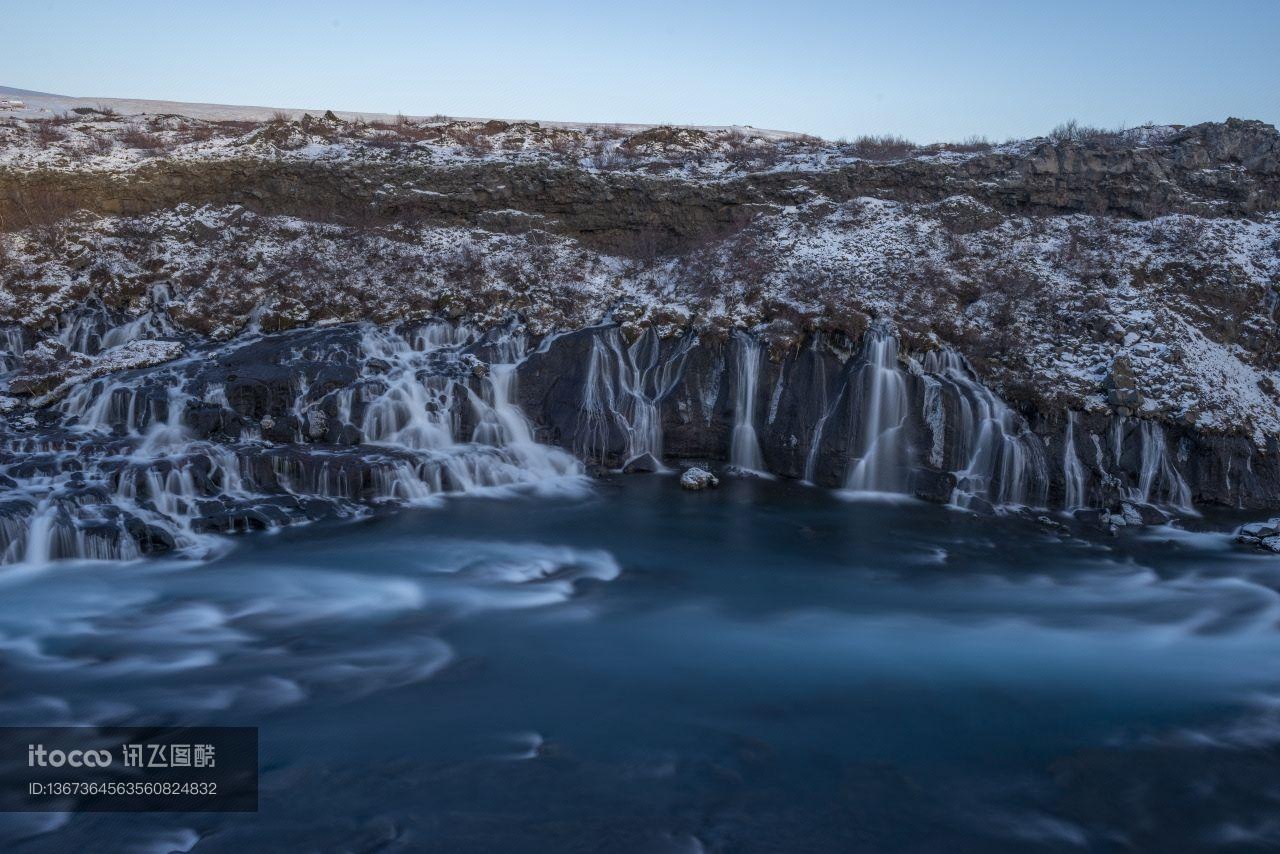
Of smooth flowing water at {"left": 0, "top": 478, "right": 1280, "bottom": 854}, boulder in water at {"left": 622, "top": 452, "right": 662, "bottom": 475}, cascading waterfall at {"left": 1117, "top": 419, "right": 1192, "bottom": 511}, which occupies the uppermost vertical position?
cascading waterfall at {"left": 1117, "top": 419, "right": 1192, "bottom": 511}

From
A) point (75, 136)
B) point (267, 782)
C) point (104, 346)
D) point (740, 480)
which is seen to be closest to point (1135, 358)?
point (740, 480)

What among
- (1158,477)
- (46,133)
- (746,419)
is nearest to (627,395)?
(746,419)

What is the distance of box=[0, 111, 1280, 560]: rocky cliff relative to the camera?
13977mm

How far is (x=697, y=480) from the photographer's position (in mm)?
14875

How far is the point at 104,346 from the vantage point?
56.3ft

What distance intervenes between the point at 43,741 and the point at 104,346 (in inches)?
489

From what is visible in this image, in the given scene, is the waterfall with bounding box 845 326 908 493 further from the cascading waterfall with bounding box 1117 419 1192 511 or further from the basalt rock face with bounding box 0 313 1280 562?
the cascading waterfall with bounding box 1117 419 1192 511

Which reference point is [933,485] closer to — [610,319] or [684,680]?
[610,319]

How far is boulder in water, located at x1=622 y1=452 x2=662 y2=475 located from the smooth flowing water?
89.3 inches

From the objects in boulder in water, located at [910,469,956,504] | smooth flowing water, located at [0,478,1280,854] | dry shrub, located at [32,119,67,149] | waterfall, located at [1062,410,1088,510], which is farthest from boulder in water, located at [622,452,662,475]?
dry shrub, located at [32,119,67,149]

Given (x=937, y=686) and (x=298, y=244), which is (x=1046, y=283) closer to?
(x=937, y=686)

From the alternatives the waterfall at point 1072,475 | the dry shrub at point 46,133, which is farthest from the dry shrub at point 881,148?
the dry shrub at point 46,133

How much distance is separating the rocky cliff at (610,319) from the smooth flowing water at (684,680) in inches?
59.3

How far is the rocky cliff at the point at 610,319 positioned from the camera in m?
14.0
